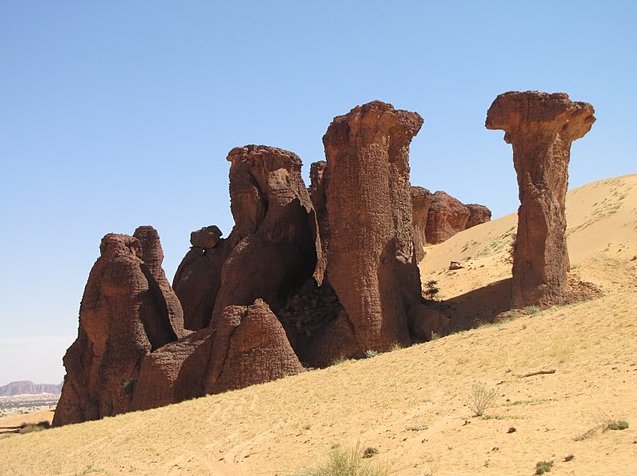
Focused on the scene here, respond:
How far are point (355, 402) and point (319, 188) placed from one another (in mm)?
14204

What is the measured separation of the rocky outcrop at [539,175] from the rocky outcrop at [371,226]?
3006mm

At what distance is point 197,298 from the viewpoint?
1160 inches

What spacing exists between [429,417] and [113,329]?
524 inches

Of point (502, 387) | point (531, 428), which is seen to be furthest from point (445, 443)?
point (502, 387)

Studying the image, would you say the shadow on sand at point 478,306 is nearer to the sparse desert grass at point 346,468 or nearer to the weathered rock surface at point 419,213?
the sparse desert grass at point 346,468

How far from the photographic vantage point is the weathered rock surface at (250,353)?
68.6 feet

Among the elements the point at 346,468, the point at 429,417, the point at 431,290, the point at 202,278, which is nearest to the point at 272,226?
the point at 202,278

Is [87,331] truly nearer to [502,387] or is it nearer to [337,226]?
[337,226]

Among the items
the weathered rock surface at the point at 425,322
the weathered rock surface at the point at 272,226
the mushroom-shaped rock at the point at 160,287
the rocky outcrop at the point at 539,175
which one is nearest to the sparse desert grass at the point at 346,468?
the weathered rock surface at the point at 425,322

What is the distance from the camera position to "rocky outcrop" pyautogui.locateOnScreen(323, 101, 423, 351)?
22766mm

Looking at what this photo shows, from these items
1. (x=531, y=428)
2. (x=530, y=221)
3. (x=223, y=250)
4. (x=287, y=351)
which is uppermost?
(x=223, y=250)

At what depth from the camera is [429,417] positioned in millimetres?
13164

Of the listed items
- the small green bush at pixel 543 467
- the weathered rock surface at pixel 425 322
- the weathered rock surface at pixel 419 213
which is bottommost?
the small green bush at pixel 543 467

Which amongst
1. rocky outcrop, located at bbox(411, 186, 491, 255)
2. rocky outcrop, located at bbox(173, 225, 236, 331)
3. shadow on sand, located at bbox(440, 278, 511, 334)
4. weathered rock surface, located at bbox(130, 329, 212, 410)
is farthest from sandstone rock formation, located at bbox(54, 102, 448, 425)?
rocky outcrop, located at bbox(411, 186, 491, 255)
